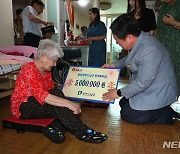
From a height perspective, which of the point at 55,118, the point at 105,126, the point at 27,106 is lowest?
the point at 105,126

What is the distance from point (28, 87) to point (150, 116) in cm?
97

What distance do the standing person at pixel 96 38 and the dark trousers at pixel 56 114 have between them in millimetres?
1735

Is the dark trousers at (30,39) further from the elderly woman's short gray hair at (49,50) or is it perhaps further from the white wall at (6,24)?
the elderly woman's short gray hair at (49,50)

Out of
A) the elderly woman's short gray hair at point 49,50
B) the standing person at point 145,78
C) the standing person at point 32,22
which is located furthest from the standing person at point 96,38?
the elderly woman's short gray hair at point 49,50

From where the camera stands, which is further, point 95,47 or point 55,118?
point 95,47

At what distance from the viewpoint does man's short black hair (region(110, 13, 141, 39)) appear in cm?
136

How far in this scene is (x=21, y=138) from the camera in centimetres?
136

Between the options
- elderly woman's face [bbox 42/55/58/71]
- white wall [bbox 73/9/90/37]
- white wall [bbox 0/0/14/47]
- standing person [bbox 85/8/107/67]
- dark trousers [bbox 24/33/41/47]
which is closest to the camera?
elderly woman's face [bbox 42/55/58/71]

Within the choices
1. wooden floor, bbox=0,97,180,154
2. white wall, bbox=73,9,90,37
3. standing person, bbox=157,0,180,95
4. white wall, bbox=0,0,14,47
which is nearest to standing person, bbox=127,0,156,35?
standing person, bbox=157,0,180,95

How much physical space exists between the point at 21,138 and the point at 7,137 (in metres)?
0.11

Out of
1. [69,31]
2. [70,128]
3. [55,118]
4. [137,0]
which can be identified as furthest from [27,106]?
[69,31]

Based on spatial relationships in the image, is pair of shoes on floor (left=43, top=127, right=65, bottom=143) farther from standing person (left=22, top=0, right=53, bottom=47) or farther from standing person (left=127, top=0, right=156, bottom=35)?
standing person (left=22, top=0, right=53, bottom=47)

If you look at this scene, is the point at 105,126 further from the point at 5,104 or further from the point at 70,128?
the point at 5,104

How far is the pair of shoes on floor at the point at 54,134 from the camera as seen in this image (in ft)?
4.23
